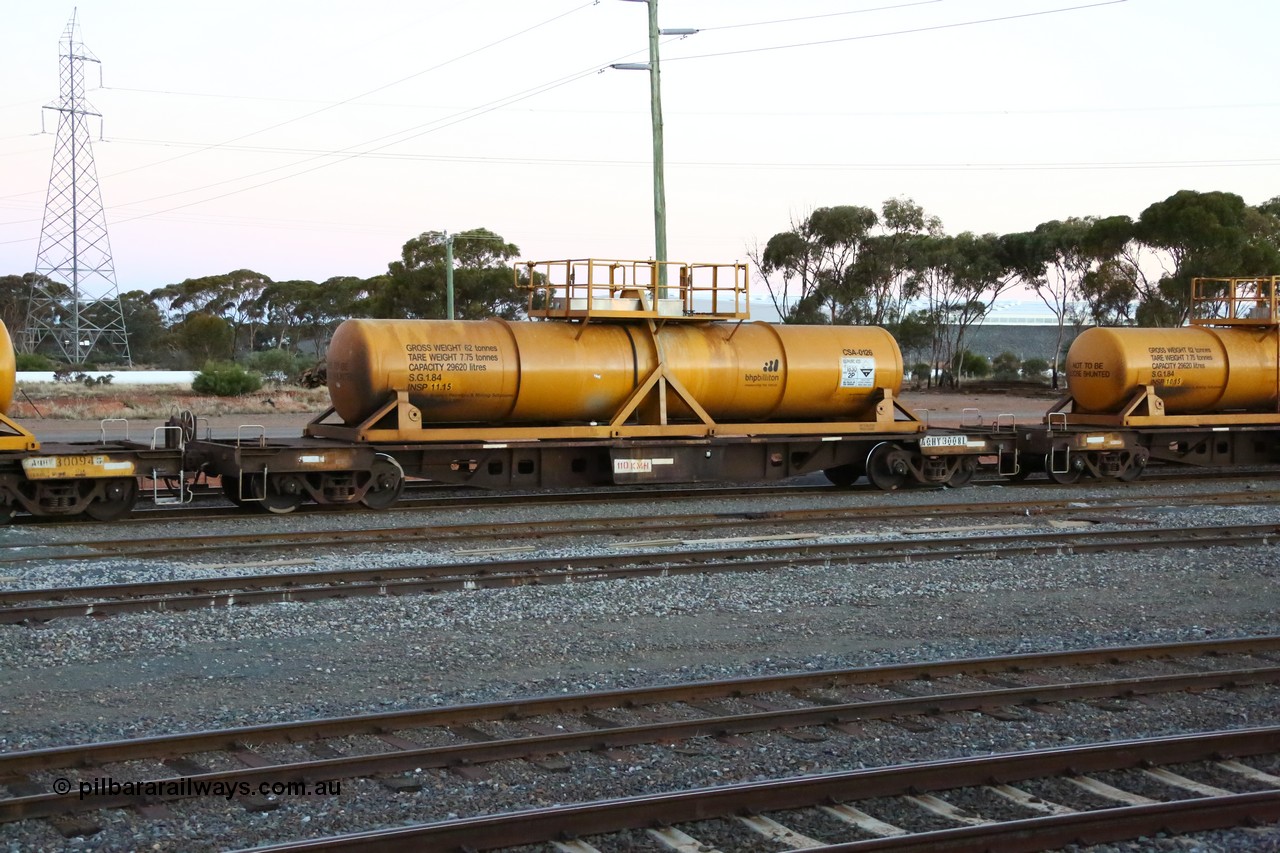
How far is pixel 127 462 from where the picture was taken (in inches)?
595

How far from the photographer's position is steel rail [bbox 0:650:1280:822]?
5867 mm

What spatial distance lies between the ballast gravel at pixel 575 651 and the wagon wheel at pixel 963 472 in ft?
22.5

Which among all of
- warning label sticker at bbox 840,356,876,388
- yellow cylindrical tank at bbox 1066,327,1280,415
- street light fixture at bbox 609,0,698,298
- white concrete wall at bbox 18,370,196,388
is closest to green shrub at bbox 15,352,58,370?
white concrete wall at bbox 18,370,196,388

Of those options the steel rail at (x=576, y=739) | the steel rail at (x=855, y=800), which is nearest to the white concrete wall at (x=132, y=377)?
the steel rail at (x=576, y=739)

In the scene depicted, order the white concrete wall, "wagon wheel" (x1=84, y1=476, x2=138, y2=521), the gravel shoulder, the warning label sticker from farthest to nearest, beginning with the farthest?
the white concrete wall
the warning label sticker
"wagon wheel" (x1=84, y1=476, x2=138, y2=521)
the gravel shoulder

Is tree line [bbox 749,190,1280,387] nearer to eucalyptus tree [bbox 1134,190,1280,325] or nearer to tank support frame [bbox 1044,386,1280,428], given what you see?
eucalyptus tree [bbox 1134,190,1280,325]

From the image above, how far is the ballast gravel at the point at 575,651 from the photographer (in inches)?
240

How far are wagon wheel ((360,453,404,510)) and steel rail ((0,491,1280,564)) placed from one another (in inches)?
71.5

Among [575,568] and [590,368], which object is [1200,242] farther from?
[575,568]

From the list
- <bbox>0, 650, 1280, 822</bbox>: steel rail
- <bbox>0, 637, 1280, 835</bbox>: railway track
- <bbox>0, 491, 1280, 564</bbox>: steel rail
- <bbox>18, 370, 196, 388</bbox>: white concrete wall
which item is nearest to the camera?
<bbox>0, 650, 1280, 822</bbox>: steel rail

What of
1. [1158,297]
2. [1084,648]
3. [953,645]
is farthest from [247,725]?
[1158,297]

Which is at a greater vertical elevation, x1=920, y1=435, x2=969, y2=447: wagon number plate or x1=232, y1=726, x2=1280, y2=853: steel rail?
x1=920, y1=435, x2=969, y2=447: wagon number plate

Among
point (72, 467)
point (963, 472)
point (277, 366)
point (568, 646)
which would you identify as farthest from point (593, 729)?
A: point (277, 366)

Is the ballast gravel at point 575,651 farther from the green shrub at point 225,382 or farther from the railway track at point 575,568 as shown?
the green shrub at point 225,382
